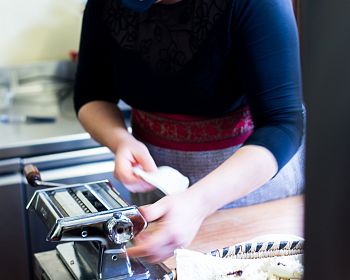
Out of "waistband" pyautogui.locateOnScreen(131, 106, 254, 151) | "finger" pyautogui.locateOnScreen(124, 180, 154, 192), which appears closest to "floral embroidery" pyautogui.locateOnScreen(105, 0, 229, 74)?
"waistband" pyautogui.locateOnScreen(131, 106, 254, 151)

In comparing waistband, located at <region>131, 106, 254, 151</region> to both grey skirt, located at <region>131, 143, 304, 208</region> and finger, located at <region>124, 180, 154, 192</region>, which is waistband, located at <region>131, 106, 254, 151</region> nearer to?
grey skirt, located at <region>131, 143, 304, 208</region>

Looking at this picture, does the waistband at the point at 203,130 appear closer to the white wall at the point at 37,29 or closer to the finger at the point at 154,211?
the finger at the point at 154,211

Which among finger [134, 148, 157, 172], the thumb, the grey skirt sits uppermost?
the thumb

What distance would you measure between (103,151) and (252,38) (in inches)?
33.2

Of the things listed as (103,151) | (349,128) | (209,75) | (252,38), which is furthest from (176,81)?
(349,128)

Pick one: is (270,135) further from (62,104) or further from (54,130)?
(62,104)

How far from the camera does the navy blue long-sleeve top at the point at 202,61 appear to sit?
0.98 m

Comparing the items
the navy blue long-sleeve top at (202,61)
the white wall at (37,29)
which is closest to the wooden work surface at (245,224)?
the navy blue long-sleeve top at (202,61)

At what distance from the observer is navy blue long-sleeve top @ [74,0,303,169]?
984 millimetres

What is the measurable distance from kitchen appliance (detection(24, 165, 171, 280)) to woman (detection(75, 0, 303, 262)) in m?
0.03

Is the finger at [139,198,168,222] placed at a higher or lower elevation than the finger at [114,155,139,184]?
higher

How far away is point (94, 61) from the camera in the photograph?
1.26 meters

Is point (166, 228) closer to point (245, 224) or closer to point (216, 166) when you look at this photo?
point (245, 224)

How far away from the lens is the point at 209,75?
1103 mm
